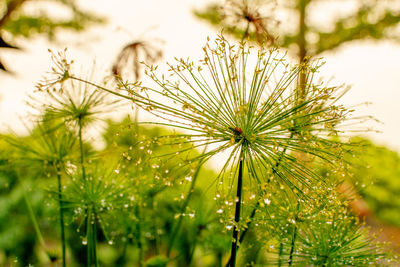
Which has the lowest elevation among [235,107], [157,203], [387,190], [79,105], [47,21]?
[157,203]

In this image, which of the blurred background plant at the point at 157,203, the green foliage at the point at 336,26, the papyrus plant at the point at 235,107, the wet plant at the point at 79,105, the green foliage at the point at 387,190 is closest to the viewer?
the papyrus plant at the point at 235,107

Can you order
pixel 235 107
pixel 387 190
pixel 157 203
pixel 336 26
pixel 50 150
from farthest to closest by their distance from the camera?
pixel 336 26
pixel 387 190
pixel 157 203
pixel 50 150
pixel 235 107

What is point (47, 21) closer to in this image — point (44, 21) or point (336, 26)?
point (44, 21)

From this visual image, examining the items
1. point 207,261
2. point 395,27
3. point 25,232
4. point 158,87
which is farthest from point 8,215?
point 395,27

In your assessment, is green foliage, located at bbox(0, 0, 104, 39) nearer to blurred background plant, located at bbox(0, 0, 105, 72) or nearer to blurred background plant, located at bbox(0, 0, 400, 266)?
blurred background plant, located at bbox(0, 0, 105, 72)

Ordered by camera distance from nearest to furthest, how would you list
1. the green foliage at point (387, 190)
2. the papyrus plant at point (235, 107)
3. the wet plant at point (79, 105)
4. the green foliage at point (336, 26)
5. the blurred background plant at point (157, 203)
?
the papyrus plant at point (235, 107) < the blurred background plant at point (157, 203) < the wet plant at point (79, 105) < the green foliage at point (387, 190) < the green foliage at point (336, 26)

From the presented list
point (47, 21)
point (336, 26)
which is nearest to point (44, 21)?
point (47, 21)

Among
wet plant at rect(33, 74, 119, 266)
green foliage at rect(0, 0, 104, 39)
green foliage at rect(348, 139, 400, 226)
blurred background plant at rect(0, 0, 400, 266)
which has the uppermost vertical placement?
green foliage at rect(0, 0, 104, 39)

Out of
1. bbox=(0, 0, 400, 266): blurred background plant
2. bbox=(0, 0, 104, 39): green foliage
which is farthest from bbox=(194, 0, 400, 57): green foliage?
bbox=(0, 0, 400, 266): blurred background plant

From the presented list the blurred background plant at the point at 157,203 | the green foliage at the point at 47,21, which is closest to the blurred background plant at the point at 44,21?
the green foliage at the point at 47,21

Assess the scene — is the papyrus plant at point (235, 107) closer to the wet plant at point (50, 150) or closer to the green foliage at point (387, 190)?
the wet plant at point (50, 150)

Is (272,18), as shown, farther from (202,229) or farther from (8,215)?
(8,215)
